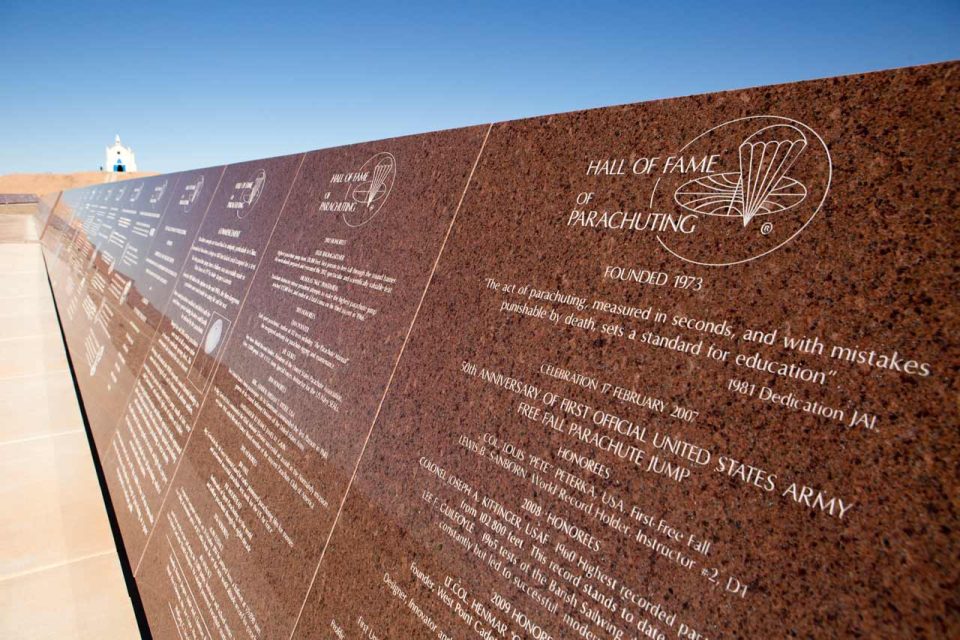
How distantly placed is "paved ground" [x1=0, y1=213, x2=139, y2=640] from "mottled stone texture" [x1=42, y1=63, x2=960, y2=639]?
2.69 ft

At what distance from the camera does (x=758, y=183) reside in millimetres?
813

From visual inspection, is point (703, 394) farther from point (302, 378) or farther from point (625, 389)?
point (302, 378)

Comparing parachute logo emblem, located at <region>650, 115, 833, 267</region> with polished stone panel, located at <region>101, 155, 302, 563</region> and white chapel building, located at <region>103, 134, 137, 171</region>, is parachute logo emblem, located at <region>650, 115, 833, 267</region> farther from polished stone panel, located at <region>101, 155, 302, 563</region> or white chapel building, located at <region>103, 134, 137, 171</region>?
white chapel building, located at <region>103, 134, 137, 171</region>

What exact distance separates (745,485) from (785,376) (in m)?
0.17

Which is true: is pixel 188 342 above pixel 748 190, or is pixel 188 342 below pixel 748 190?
below

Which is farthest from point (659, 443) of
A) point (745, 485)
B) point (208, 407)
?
point (208, 407)

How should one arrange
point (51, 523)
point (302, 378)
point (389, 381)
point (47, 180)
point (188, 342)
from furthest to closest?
point (47, 180) → point (51, 523) → point (188, 342) → point (302, 378) → point (389, 381)

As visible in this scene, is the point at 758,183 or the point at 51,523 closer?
the point at 758,183

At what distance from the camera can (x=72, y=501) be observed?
9.17 feet

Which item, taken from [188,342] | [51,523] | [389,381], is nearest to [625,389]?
[389,381]

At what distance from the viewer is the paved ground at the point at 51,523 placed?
2084 millimetres

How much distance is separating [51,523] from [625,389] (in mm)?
3184

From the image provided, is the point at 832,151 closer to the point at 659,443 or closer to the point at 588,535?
the point at 659,443

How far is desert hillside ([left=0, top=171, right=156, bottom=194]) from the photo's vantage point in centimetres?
3888
